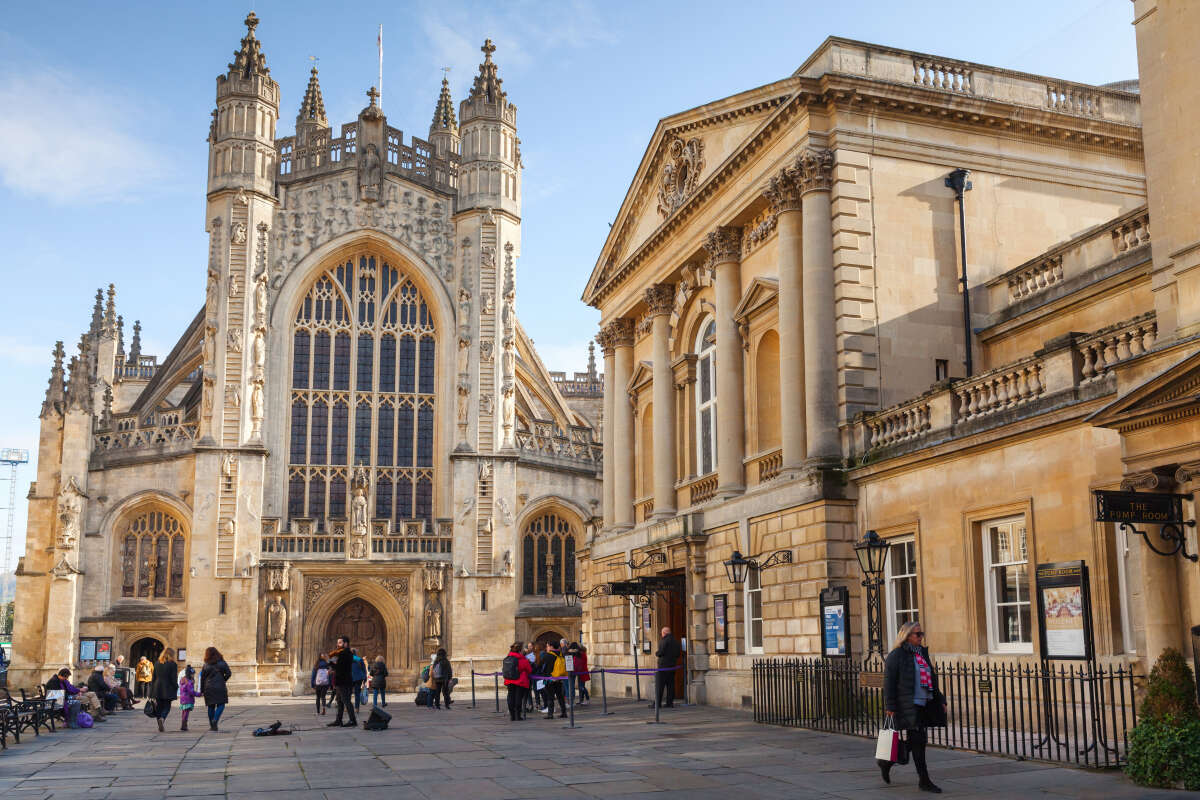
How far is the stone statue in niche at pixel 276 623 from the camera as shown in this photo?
1508 inches

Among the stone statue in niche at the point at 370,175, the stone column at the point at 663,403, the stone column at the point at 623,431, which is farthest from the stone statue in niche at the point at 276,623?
the stone column at the point at 663,403

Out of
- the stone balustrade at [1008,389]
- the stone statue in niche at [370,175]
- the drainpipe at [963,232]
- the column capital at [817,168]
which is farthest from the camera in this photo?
the stone statue in niche at [370,175]

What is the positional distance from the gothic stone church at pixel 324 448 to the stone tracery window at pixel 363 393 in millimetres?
81

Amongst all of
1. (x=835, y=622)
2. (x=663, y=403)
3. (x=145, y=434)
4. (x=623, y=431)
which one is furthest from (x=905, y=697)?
(x=145, y=434)

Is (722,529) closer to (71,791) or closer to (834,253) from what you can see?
(834,253)

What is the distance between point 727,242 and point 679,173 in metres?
3.42

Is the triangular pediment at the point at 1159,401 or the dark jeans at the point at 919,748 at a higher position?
the triangular pediment at the point at 1159,401

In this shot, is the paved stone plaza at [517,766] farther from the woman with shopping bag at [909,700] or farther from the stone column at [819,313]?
the stone column at [819,313]

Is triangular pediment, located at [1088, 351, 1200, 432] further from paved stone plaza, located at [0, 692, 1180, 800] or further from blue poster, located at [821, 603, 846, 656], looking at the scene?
blue poster, located at [821, 603, 846, 656]

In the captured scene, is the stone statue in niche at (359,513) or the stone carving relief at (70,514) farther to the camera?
the stone statue in niche at (359,513)

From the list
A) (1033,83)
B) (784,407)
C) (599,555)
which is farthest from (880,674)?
(599,555)

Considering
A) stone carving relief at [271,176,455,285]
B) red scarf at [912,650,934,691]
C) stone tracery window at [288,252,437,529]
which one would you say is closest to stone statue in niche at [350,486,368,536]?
stone tracery window at [288,252,437,529]

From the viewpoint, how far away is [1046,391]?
48.4ft

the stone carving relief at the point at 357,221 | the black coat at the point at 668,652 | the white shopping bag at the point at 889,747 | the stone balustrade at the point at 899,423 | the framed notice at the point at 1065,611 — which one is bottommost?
the white shopping bag at the point at 889,747
